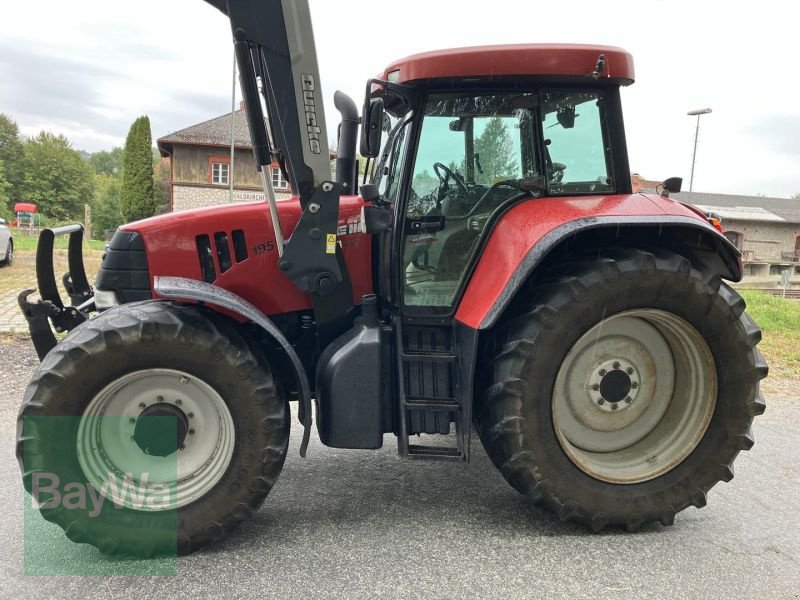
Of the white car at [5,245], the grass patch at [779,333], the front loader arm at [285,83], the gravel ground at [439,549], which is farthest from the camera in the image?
the white car at [5,245]

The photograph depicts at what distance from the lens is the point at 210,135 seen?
30344 mm

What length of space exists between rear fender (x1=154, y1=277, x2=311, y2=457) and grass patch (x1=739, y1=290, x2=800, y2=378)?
232 inches

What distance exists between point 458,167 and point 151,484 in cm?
219

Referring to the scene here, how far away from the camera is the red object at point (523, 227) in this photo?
113 inches

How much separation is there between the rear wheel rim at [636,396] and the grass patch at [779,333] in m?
4.35

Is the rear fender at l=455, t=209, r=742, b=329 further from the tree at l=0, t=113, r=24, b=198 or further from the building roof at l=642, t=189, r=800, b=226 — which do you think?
the tree at l=0, t=113, r=24, b=198

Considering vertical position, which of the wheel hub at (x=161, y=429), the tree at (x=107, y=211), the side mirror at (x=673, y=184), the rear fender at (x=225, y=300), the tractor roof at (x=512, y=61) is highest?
the tractor roof at (x=512, y=61)

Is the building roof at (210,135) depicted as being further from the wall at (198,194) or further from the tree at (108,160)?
the tree at (108,160)

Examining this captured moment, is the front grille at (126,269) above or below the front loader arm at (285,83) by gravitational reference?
below

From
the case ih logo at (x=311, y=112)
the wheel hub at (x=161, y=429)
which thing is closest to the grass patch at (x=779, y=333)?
the case ih logo at (x=311, y=112)

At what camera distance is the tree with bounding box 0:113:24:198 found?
5603 centimetres

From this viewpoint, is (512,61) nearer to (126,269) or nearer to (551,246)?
(551,246)

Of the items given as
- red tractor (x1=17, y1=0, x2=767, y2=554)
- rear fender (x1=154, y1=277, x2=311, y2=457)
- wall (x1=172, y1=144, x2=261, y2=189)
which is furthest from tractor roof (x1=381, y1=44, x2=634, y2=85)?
wall (x1=172, y1=144, x2=261, y2=189)

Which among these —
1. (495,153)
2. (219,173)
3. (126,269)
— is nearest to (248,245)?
(126,269)
